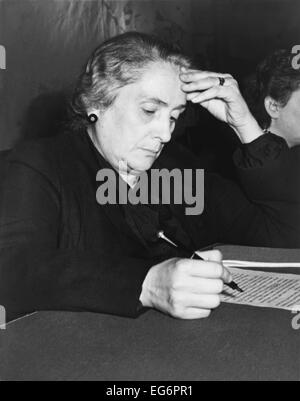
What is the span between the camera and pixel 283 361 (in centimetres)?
93

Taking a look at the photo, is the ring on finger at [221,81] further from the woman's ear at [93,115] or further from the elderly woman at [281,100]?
the elderly woman at [281,100]

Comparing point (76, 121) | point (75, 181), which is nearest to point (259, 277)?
point (75, 181)

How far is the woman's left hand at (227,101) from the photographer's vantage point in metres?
1.70

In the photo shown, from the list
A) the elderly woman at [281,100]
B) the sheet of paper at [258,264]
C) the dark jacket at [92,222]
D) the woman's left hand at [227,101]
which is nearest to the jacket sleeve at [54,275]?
the dark jacket at [92,222]

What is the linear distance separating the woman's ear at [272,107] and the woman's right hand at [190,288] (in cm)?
135

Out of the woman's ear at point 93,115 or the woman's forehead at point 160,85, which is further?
the woman's ear at point 93,115

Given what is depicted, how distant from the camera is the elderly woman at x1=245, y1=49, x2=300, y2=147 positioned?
7.57ft

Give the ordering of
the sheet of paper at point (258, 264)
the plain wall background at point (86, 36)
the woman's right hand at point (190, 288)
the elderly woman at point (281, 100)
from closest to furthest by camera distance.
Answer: the woman's right hand at point (190, 288) → the sheet of paper at point (258, 264) → the elderly woman at point (281, 100) → the plain wall background at point (86, 36)

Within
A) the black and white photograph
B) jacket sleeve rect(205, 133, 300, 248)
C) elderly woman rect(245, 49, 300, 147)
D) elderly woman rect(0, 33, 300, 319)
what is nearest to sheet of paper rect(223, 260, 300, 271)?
the black and white photograph

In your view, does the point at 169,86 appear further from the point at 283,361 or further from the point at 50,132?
the point at 50,132

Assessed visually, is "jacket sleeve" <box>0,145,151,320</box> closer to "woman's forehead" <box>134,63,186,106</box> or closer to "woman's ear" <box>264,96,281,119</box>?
"woman's forehead" <box>134,63,186,106</box>

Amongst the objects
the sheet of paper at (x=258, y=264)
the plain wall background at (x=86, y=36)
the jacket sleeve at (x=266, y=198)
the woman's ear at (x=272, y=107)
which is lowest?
the sheet of paper at (x=258, y=264)

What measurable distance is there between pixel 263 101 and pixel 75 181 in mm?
1078

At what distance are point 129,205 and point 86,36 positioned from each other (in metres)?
1.85
